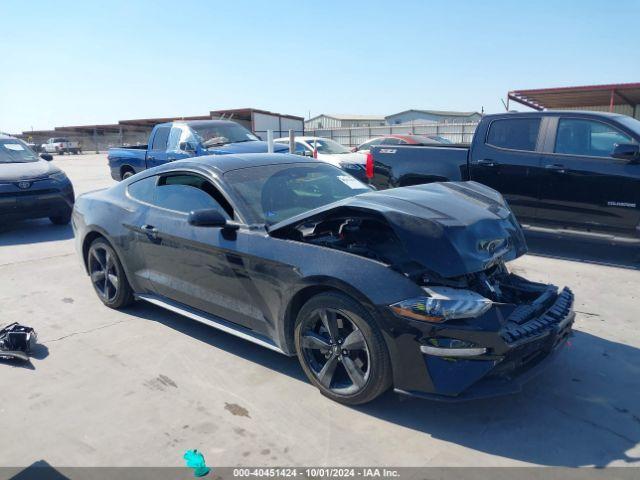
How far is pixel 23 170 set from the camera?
8.83m

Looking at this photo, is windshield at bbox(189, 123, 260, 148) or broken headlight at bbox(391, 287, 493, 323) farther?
windshield at bbox(189, 123, 260, 148)

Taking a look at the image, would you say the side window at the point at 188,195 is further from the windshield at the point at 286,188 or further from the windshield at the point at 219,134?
the windshield at the point at 219,134

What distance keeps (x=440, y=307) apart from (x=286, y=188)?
1.83m

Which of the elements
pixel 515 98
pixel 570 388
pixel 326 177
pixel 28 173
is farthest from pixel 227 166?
pixel 515 98

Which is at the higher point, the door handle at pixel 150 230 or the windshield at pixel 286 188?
the windshield at pixel 286 188

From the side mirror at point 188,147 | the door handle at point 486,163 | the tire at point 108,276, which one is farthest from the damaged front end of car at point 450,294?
the side mirror at point 188,147

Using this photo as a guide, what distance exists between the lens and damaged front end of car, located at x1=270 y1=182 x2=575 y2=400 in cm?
278

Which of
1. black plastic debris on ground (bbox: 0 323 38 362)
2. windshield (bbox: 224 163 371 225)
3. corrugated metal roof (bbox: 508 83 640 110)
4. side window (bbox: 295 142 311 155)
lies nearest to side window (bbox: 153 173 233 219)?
windshield (bbox: 224 163 371 225)

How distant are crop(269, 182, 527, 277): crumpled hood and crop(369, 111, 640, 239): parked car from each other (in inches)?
126

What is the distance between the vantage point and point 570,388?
336cm

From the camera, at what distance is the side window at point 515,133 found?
684 cm

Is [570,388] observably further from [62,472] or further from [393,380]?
[62,472]

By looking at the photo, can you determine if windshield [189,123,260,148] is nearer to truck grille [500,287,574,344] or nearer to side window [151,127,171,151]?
side window [151,127,171,151]

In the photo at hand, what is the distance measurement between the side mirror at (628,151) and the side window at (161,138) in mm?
8529
